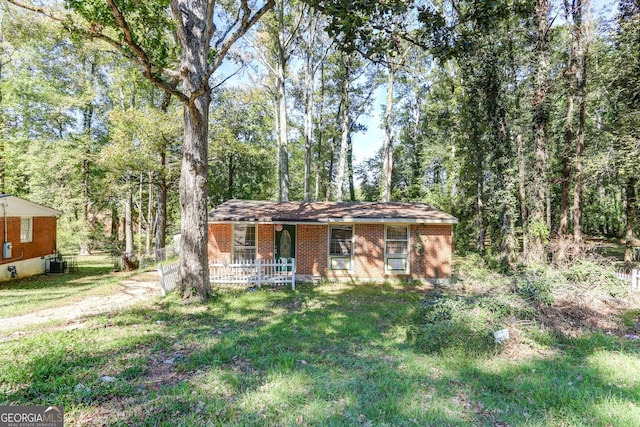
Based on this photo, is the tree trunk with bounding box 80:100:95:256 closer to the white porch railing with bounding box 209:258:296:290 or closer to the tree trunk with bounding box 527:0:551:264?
the white porch railing with bounding box 209:258:296:290

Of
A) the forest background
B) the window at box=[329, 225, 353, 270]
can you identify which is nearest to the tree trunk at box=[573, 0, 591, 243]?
the forest background

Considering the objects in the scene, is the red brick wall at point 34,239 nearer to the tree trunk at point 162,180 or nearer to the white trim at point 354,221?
the tree trunk at point 162,180

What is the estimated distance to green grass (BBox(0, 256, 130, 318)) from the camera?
25.1 ft

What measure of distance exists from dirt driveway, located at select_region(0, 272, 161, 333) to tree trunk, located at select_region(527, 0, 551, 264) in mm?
14392

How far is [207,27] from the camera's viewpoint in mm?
7469

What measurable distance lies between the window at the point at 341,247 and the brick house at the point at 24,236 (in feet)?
43.5

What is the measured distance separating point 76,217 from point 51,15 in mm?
18340

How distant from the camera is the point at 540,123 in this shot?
42.4 feet

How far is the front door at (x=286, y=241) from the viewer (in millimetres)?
11781

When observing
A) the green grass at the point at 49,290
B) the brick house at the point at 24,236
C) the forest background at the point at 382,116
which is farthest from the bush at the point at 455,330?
the brick house at the point at 24,236

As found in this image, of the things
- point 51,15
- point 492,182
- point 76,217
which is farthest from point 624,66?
point 76,217

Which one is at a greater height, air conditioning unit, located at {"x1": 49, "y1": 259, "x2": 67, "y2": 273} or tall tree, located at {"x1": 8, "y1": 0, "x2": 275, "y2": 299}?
tall tree, located at {"x1": 8, "y1": 0, "x2": 275, "y2": 299}

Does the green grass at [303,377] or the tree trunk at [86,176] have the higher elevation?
the tree trunk at [86,176]

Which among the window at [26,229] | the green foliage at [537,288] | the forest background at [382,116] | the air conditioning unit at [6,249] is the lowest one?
the green foliage at [537,288]
